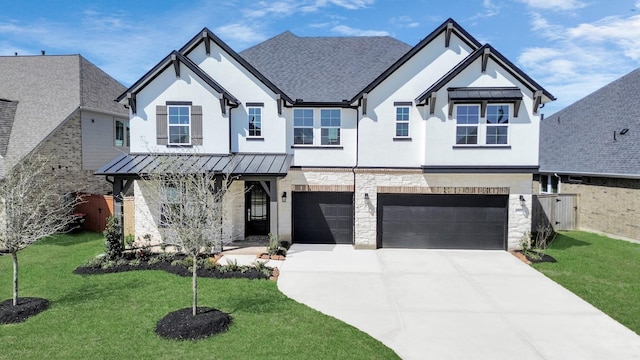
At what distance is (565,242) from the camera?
54.4 ft

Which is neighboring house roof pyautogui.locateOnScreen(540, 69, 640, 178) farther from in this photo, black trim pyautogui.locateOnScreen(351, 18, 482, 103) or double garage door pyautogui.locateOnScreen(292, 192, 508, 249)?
black trim pyautogui.locateOnScreen(351, 18, 482, 103)

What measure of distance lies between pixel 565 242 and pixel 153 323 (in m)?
16.8

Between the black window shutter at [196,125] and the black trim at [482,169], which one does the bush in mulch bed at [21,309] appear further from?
the black trim at [482,169]

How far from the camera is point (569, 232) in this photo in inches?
746

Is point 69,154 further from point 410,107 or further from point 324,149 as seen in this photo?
point 410,107

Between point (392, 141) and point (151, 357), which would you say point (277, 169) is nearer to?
point (392, 141)

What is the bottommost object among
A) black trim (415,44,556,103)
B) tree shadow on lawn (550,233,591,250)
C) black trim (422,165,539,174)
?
tree shadow on lawn (550,233,591,250)

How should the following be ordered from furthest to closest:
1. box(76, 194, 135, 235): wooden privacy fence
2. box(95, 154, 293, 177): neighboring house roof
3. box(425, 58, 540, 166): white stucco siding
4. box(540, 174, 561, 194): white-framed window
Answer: box(540, 174, 561, 194): white-framed window < box(76, 194, 135, 235): wooden privacy fence < box(425, 58, 540, 166): white stucco siding < box(95, 154, 293, 177): neighboring house roof

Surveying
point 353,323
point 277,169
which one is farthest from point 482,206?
point 353,323

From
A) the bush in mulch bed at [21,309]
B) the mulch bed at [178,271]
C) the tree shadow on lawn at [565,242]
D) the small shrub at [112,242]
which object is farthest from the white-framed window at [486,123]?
the bush in mulch bed at [21,309]

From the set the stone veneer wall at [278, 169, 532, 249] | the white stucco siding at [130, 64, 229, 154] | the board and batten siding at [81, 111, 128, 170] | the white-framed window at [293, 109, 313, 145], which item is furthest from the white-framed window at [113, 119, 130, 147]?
the white-framed window at [293, 109, 313, 145]

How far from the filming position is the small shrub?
12.8 metres

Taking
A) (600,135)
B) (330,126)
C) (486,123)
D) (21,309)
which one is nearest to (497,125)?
(486,123)

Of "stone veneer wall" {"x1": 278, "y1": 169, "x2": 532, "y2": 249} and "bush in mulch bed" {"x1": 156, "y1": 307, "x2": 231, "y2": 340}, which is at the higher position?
"stone veneer wall" {"x1": 278, "y1": 169, "x2": 532, "y2": 249}
